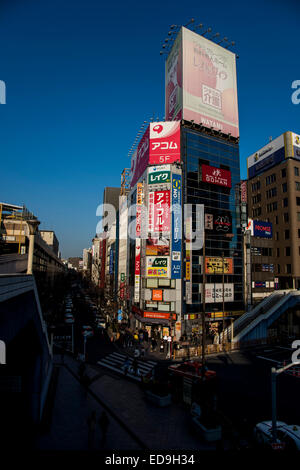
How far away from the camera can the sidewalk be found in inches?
523

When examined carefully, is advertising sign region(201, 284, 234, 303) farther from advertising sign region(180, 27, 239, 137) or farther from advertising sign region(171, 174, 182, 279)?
advertising sign region(180, 27, 239, 137)

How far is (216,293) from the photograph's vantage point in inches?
1671

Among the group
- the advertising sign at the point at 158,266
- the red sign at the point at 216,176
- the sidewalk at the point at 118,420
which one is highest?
the red sign at the point at 216,176

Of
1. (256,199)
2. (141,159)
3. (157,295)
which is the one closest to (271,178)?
(256,199)

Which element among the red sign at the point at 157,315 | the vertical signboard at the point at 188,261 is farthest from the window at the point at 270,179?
the red sign at the point at 157,315

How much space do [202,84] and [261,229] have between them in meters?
28.1

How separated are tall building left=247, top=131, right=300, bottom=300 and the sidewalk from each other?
37.2m

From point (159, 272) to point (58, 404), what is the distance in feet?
75.6

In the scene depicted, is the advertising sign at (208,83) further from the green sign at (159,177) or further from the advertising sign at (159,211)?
the advertising sign at (159,211)

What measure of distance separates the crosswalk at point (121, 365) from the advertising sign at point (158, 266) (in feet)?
40.9

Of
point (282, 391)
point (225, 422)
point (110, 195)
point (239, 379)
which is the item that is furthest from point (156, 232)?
point (110, 195)

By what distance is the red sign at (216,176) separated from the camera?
141ft

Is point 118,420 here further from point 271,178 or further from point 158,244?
point 271,178

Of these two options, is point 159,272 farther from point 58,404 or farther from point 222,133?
point 222,133
